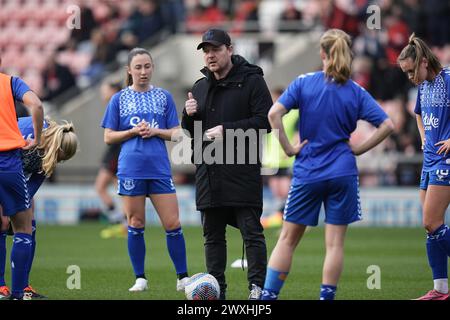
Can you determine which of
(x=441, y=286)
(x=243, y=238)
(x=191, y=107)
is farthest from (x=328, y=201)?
(x=441, y=286)

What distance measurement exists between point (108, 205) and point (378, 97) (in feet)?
24.4

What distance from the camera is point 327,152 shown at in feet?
28.1

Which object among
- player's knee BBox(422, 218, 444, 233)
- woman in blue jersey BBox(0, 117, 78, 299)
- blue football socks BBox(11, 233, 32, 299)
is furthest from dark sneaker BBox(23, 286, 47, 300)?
player's knee BBox(422, 218, 444, 233)

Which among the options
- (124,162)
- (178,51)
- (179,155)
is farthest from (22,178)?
(178,51)

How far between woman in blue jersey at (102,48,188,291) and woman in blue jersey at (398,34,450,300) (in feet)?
8.64

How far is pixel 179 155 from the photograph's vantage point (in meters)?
22.6

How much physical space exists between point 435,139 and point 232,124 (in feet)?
6.89

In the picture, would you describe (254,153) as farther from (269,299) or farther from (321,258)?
(321,258)

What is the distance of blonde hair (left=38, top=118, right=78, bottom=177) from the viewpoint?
10031 mm

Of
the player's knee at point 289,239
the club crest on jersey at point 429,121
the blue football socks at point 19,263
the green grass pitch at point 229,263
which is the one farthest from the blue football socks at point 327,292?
the blue football socks at point 19,263

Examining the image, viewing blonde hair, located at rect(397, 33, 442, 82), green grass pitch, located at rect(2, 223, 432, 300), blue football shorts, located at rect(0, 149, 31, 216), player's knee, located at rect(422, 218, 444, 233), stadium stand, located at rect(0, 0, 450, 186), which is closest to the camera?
blue football shorts, located at rect(0, 149, 31, 216)

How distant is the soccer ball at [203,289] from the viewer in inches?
364

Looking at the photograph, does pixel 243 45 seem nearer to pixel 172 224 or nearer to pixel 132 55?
pixel 132 55

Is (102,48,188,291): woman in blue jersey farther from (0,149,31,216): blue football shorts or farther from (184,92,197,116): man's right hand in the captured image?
(0,149,31,216): blue football shorts
